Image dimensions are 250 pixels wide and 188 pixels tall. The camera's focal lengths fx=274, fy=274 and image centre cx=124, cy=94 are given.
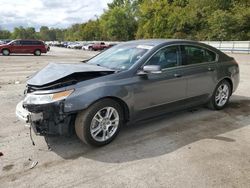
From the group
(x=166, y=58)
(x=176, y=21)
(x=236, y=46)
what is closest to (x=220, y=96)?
(x=166, y=58)

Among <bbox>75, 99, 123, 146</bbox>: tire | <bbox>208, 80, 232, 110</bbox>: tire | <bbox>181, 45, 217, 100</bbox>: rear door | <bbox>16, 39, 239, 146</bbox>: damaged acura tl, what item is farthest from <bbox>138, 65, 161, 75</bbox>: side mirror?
<bbox>208, 80, 232, 110</bbox>: tire

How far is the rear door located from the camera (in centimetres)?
528

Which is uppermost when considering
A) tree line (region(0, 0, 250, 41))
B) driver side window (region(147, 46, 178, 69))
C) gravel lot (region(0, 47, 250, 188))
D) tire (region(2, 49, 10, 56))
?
tree line (region(0, 0, 250, 41))

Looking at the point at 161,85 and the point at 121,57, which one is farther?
the point at 121,57

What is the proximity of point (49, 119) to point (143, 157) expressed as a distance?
4.64 feet

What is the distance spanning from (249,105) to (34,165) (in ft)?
17.2

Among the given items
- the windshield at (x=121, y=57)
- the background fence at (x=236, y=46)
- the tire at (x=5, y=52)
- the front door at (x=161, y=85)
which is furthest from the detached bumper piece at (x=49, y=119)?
the background fence at (x=236, y=46)

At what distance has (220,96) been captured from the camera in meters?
6.18

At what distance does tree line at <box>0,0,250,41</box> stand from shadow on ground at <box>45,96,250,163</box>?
3778cm

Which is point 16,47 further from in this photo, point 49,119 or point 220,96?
point 49,119

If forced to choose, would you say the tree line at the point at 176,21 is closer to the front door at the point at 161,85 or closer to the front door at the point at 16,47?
the front door at the point at 16,47

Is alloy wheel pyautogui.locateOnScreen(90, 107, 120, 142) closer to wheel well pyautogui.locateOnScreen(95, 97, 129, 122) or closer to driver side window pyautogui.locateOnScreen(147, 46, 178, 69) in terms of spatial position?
wheel well pyautogui.locateOnScreen(95, 97, 129, 122)

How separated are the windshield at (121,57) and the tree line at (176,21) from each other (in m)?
38.7

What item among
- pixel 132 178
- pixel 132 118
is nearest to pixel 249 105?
pixel 132 118
